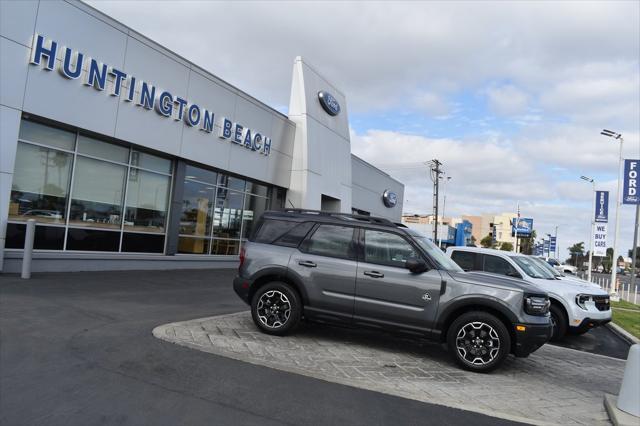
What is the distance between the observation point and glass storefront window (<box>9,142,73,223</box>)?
11211 mm

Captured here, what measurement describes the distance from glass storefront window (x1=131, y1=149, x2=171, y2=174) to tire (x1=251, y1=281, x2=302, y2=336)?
29.9 feet

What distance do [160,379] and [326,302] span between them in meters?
2.63

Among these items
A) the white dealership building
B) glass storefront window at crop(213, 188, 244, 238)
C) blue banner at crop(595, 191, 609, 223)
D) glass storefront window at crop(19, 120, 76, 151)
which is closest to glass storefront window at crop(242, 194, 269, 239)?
the white dealership building

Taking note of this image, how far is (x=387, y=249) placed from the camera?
6.81m

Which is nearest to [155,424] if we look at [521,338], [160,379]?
[160,379]

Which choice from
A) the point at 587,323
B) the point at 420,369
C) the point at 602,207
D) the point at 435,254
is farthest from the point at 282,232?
the point at 602,207

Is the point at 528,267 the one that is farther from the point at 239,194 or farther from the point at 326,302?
the point at 239,194

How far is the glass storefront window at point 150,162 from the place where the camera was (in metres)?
14.5

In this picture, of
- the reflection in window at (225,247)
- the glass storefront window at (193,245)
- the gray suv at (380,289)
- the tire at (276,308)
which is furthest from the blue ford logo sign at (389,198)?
the tire at (276,308)

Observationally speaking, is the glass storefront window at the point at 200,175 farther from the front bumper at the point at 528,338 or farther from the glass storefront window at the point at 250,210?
the front bumper at the point at 528,338

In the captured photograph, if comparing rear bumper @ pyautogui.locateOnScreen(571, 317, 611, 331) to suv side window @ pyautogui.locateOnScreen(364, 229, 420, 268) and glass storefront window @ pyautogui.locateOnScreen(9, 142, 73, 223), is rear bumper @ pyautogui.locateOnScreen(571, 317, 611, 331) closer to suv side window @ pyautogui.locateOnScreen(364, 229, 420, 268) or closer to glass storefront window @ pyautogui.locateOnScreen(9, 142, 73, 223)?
suv side window @ pyautogui.locateOnScreen(364, 229, 420, 268)

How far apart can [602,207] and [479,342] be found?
81.6 ft

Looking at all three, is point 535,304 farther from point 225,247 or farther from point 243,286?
point 225,247

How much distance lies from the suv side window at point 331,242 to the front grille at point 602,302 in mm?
6112
